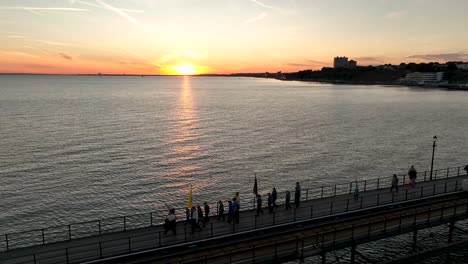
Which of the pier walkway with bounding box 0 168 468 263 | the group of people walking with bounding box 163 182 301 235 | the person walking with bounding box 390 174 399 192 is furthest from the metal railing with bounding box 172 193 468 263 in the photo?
the person walking with bounding box 390 174 399 192

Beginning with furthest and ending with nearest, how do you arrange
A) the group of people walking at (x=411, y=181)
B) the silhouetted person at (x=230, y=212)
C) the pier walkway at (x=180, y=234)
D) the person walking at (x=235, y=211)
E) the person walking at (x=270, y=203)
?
the group of people walking at (x=411, y=181) < the person walking at (x=270, y=203) < the silhouetted person at (x=230, y=212) < the person walking at (x=235, y=211) < the pier walkway at (x=180, y=234)

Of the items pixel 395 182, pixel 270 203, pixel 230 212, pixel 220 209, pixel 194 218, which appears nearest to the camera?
pixel 194 218

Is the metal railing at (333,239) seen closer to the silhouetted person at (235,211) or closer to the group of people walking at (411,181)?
the silhouetted person at (235,211)

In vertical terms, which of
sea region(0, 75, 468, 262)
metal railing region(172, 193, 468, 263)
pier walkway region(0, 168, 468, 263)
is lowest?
sea region(0, 75, 468, 262)

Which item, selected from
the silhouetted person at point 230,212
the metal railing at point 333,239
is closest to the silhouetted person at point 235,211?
the silhouetted person at point 230,212

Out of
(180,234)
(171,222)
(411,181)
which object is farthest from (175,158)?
(171,222)

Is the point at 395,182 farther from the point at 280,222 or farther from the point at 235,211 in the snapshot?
the point at 235,211

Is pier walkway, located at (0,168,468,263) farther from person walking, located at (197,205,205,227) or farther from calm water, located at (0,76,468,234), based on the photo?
calm water, located at (0,76,468,234)

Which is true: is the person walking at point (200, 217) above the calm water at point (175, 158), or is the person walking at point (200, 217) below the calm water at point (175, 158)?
above

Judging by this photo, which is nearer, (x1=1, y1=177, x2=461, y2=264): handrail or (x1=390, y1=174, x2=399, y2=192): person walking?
(x1=1, y1=177, x2=461, y2=264): handrail

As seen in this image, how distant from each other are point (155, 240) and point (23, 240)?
16.1m

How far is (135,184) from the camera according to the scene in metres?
41.8

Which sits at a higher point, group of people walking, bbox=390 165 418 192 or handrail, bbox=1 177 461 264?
group of people walking, bbox=390 165 418 192

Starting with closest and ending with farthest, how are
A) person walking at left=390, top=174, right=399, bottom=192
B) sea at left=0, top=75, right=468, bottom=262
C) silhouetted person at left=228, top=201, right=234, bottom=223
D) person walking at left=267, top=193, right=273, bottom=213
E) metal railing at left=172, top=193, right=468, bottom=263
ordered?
1. metal railing at left=172, top=193, right=468, bottom=263
2. silhouetted person at left=228, top=201, right=234, bottom=223
3. person walking at left=267, top=193, right=273, bottom=213
4. person walking at left=390, top=174, right=399, bottom=192
5. sea at left=0, top=75, right=468, bottom=262
